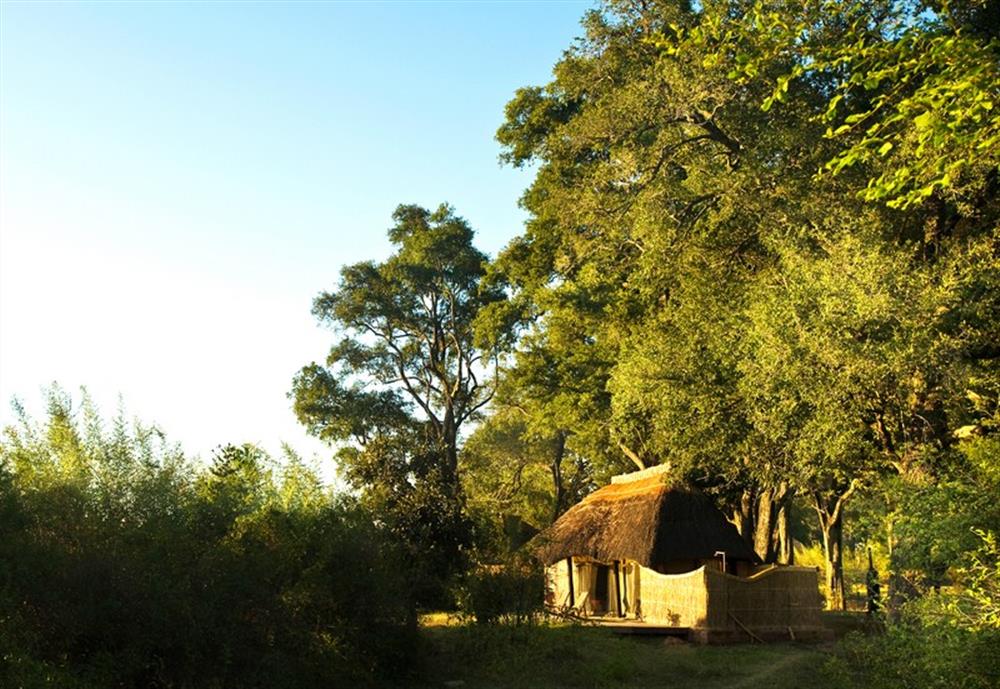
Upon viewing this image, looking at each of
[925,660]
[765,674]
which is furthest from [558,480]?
[925,660]

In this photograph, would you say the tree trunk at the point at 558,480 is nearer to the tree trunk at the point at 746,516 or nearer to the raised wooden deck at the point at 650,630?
the tree trunk at the point at 746,516

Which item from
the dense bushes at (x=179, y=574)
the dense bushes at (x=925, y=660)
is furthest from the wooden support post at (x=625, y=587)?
the dense bushes at (x=179, y=574)

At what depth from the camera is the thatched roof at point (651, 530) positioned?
22.0m

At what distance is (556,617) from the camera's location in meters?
21.3

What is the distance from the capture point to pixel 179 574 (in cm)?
1177

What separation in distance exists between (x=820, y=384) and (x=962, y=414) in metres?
3.53

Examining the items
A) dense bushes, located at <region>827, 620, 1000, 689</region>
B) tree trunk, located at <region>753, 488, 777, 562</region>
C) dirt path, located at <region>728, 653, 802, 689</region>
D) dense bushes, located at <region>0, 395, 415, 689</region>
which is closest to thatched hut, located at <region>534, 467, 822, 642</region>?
tree trunk, located at <region>753, 488, 777, 562</region>

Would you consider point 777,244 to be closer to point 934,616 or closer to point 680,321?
point 680,321

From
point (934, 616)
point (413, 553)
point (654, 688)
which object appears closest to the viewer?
point (934, 616)

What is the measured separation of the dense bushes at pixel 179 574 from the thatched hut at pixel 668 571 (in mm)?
6371

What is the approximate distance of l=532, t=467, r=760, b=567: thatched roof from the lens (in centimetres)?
2203

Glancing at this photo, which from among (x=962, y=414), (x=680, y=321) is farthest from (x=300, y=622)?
(x=962, y=414)

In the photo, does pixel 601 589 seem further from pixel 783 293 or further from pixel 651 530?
pixel 783 293

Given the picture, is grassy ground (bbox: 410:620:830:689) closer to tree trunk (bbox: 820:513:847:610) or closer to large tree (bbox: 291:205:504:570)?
tree trunk (bbox: 820:513:847:610)
